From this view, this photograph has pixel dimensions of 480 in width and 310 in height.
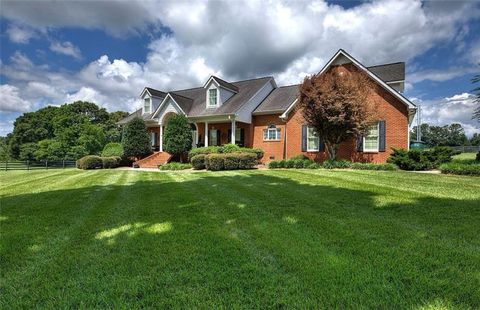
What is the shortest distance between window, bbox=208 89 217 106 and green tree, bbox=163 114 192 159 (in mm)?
3040

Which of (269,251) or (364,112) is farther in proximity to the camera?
(364,112)

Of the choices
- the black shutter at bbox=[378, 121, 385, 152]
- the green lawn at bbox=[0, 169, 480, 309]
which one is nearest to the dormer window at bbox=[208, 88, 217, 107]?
the black shutter at bbox=[378, 121, 385, 152]

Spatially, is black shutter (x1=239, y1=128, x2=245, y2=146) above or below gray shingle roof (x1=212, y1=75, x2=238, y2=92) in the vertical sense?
below

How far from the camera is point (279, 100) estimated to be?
73.8ft

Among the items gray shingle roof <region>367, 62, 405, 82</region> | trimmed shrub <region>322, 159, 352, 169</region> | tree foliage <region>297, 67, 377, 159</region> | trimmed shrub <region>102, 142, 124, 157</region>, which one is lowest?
trimmed shrub <region>322, 159, 352, 169</region>

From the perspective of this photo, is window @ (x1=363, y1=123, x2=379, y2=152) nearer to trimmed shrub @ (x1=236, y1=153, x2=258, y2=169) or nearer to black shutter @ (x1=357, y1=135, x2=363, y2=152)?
black shutter @ (x1=357, y1=135, x2=363, y2=152)

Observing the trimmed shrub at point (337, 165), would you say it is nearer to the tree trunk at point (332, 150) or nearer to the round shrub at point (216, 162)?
the tree trunk at point (332, 150)

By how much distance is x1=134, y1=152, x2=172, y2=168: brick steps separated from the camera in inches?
873

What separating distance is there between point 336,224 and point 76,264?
3.68m

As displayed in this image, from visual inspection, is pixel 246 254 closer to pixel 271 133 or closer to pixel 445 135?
pixel 271 133

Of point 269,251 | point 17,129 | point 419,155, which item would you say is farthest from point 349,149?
point 17,129

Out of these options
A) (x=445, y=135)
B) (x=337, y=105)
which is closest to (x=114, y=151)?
(x=337, y=105)

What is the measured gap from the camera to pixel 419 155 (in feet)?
43.2

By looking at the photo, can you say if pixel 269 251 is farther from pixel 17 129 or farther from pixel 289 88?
pixel 17 129
